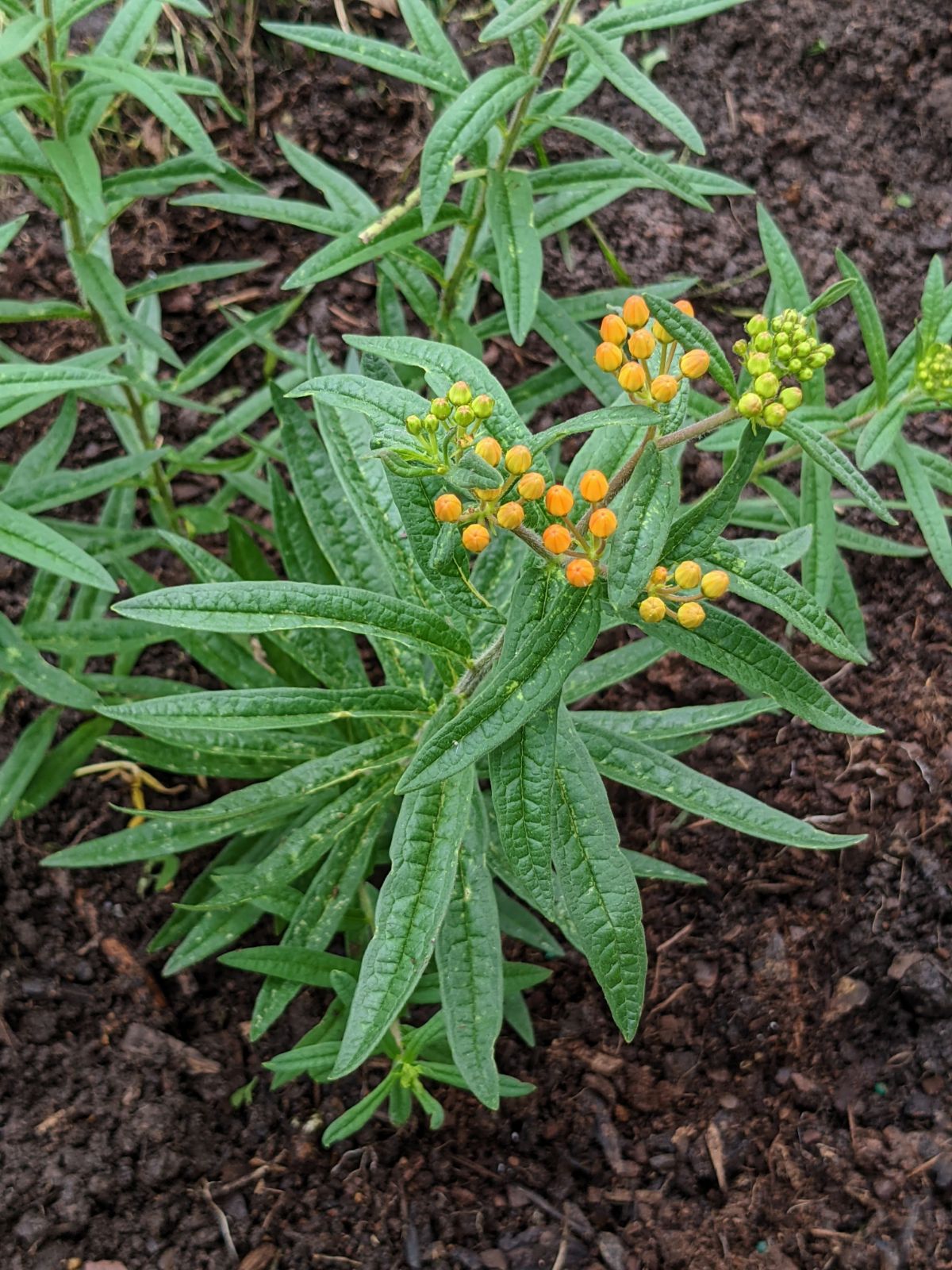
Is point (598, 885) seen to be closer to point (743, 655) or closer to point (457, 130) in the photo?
point (743, 655)

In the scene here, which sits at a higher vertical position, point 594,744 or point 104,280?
point 104,280

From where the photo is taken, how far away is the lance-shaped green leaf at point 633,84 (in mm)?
2180

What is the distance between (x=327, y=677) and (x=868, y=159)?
9.79 feet

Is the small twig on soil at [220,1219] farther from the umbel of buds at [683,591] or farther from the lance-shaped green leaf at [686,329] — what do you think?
the lance-shaped green leaf at [686,329]

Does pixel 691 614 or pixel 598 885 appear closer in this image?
pixel 691 614

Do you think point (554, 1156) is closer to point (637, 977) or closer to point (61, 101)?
point (637, 977)

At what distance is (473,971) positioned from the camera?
7.11ft

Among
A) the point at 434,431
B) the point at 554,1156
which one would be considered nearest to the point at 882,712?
the point at 554,1156

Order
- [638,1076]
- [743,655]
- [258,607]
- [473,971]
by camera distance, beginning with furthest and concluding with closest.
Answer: [638,1076]
[473,971]
[258,607]
[743,655]

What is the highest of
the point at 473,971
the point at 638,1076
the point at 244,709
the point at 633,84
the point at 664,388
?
the point at 633,84

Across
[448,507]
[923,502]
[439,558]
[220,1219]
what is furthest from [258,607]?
[220,1219]

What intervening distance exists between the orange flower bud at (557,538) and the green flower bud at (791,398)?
1.13 ft

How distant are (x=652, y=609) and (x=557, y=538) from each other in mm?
170

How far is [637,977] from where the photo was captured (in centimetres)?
192
